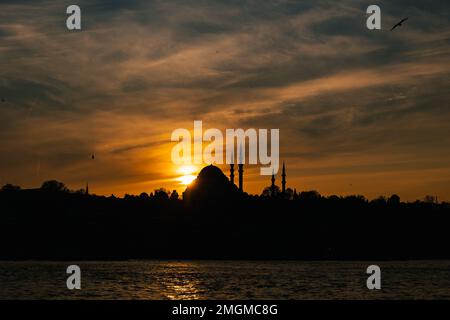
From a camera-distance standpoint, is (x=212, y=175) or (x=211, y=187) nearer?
(x=212, y=175)

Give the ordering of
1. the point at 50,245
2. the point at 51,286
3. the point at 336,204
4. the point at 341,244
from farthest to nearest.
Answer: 1. the point at 336,204
2. the point at 341,244
3. the point at 50,245
4. the point at 51,286

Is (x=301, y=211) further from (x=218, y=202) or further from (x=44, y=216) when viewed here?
(x=44, y=216)

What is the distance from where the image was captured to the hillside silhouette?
134m

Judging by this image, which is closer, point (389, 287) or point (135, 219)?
point (389, 287)

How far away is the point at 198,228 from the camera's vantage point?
137625 millimetres

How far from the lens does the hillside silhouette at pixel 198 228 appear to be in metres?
134

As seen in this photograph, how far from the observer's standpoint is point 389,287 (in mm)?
56031

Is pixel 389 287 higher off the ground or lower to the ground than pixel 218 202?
lower

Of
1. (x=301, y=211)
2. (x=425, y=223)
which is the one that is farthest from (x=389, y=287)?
(x=425, y=223)

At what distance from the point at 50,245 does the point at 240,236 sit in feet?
101

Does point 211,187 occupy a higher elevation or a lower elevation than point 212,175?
lower

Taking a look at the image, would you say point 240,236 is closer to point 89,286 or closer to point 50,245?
point 50,245
